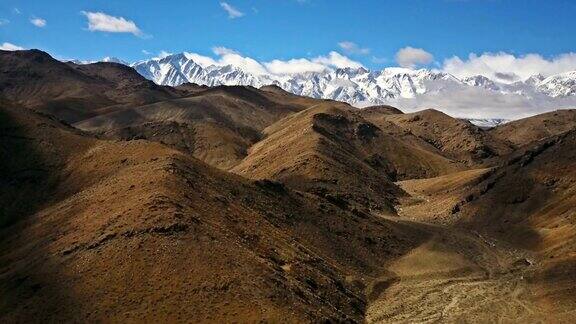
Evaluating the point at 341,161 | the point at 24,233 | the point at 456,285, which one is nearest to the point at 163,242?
the point at 24,233

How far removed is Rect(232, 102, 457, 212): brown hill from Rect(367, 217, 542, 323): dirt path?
2266cm

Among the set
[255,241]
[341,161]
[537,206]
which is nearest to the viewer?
[255,241]

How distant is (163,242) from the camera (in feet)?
200

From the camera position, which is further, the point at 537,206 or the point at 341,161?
the point at 341,161

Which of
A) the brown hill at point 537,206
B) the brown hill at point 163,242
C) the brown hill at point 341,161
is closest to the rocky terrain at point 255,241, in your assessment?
the brown hill at point 163,242

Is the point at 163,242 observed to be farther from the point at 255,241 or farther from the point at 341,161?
the point at 341,161

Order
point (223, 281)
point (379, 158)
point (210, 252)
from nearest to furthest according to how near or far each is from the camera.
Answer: point (223, 281)
point (210, 252)
point (379, 158)

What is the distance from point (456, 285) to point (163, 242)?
3881 centimetres

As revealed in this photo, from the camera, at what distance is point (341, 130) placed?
617 ft

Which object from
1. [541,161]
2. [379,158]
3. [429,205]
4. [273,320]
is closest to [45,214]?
[273,320]

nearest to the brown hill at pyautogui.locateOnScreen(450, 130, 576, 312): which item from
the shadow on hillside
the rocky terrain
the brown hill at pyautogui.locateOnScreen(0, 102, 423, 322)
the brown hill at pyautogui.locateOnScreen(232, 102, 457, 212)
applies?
the rocky terrain

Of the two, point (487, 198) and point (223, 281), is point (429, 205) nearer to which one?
point (487, 198)

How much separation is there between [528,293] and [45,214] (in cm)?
6080

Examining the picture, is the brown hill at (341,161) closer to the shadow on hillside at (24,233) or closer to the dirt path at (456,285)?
the dirt path at (456,285)
